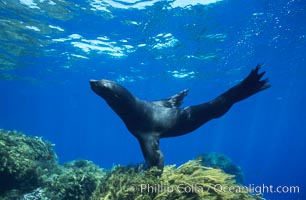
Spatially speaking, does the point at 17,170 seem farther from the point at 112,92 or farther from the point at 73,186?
the point at 112,92

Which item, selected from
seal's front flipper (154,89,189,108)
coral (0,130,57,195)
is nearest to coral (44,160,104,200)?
coral (0,130,57,195)

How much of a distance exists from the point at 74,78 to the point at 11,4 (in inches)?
940

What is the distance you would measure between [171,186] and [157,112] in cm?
222

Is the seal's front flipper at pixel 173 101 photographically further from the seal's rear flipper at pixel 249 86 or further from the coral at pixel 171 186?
the coral at pixel 171 186

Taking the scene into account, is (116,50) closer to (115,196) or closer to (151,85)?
(151,85)

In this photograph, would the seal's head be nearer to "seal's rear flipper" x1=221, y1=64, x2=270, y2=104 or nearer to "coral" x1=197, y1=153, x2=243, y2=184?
"seal's rear flipper" x1=221, y1=64, x2=270, y2=104

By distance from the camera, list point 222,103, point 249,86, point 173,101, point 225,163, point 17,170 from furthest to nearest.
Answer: point 225,163, point 173,101, point 17,170, point 222,103, point 249,86

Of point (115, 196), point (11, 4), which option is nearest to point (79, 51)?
point (11, 4)

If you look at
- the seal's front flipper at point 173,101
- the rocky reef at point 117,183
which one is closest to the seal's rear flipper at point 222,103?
the seal's front flipper at point 173,101

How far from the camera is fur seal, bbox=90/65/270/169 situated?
689 centimetres

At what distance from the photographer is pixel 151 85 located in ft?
147

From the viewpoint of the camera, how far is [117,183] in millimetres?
6695

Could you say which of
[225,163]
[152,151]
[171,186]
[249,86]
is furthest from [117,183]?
[225,163]

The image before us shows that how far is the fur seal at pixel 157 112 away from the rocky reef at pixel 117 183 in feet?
1.94
